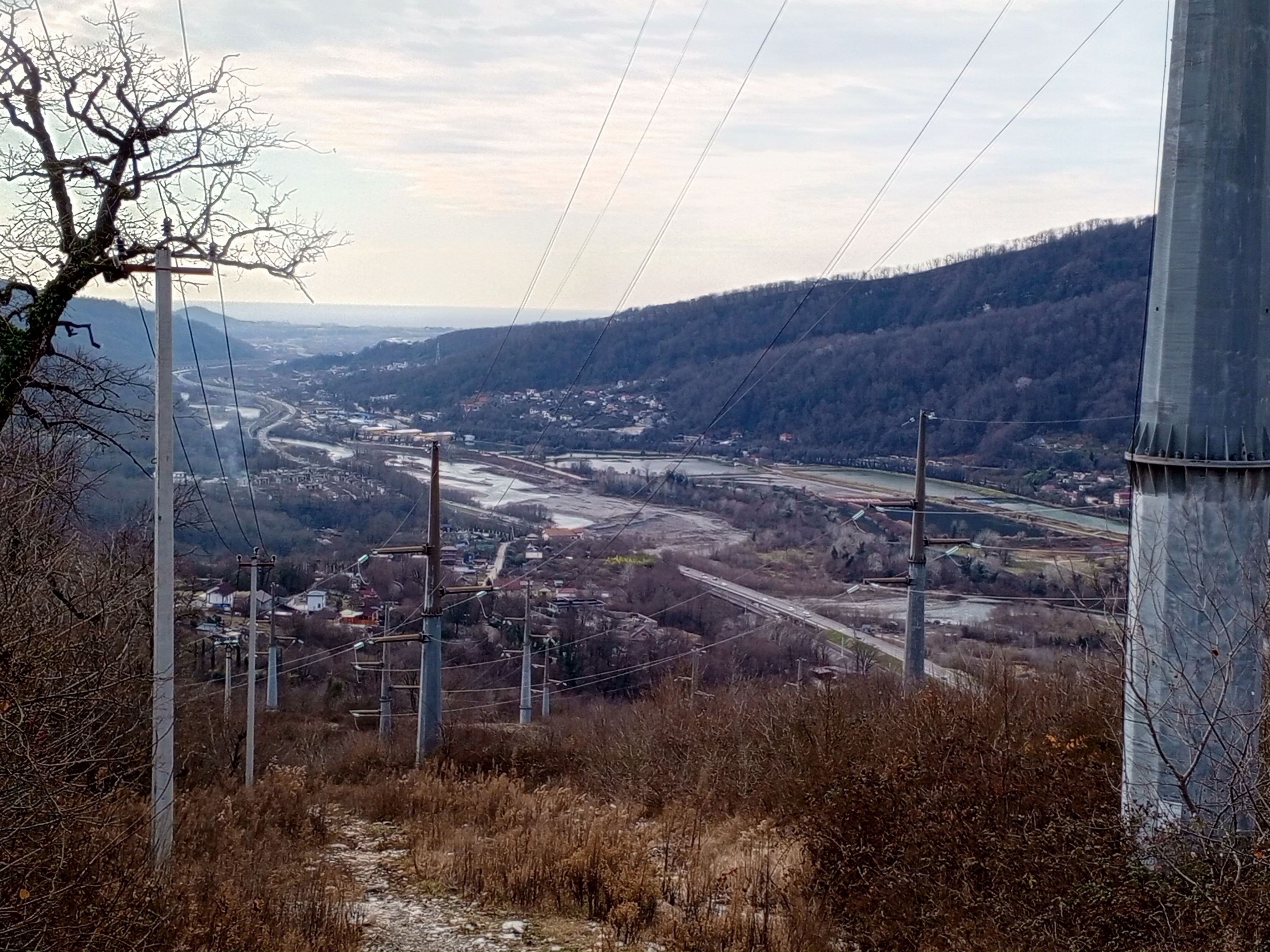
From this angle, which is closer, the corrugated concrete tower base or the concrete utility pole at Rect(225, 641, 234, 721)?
the corrugated concrete tower base

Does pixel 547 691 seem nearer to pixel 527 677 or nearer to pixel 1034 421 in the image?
pixel 527 677

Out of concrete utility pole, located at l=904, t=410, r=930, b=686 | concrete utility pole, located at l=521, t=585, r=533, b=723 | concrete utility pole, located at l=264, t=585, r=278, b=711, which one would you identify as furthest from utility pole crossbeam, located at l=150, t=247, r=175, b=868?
concrete utility pole, located at l=264, t=585, r=278, b=711

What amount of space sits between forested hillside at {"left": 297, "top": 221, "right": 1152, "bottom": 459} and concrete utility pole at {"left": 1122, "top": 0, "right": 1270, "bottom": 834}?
89.2 ft

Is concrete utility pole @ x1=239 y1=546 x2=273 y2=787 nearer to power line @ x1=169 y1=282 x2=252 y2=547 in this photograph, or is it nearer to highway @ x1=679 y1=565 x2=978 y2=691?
power line @ x1=169 y1=282 x2=252 y2=547

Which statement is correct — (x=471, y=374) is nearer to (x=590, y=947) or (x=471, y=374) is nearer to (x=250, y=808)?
(x=250, y=808)

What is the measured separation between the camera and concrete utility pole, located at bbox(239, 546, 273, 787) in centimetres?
1496

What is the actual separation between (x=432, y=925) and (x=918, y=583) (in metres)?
8.83

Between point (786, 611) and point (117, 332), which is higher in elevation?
point (117, 332)

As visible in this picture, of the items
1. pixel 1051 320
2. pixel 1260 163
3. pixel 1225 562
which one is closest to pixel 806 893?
pixel 1225 562

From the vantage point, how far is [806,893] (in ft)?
18.1

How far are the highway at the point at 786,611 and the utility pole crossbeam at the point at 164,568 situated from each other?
1682 centimetres

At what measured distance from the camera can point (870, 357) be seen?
47.8m

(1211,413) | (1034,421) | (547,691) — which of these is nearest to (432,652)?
(547,691)

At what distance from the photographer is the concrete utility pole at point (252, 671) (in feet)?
49.1
